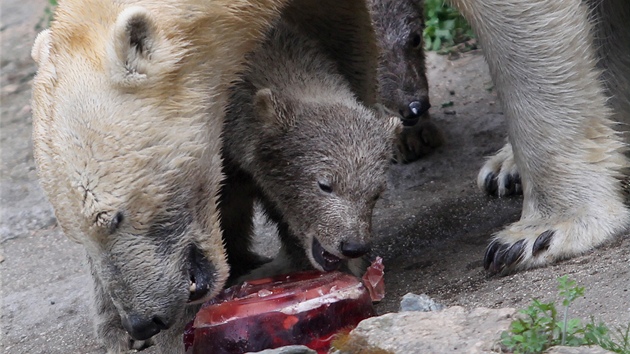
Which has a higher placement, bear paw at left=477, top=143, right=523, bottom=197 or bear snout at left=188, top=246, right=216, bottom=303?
bear snout at left=188, top=246, right=216, bottom=303

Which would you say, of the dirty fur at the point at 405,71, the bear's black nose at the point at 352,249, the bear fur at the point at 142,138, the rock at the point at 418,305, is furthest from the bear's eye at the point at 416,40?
the rock at the point at 418,305

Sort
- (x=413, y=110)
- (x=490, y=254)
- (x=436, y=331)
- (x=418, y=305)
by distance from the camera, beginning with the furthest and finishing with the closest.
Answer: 1. (x=413, y=110)
2. (x=490, y=254)
3. (x=418, y=305)
4. (x=436, y=331)

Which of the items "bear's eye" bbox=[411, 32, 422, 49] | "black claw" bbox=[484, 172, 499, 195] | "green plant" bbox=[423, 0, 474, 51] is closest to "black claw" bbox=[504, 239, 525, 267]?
"black claw" bbox=[484, 172, 499, 195]

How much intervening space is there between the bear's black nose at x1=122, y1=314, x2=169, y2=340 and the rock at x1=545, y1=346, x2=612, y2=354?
1.37m

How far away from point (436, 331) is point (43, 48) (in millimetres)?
1752

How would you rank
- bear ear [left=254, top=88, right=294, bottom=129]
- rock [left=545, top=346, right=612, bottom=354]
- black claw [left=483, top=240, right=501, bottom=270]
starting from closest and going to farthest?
rock [left=545, top=346, right=612, bottom=354], bear ear [left=254, top=88, right=294, bottom=129], black claw [left=483, top=240, right=501, bottom=270]

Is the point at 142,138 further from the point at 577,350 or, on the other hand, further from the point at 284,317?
the point at 577,350

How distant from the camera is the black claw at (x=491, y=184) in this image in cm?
488

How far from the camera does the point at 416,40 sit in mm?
5516

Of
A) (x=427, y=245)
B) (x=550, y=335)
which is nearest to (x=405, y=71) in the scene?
(x=427, y=245)

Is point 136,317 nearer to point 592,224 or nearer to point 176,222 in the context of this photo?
point 176,222

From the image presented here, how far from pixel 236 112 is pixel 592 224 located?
135 centimetres

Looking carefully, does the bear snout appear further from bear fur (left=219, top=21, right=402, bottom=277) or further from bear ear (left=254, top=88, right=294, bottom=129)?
bear ear (left=254, top=88, right=294, bottom=129)

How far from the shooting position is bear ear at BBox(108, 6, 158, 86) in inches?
123
